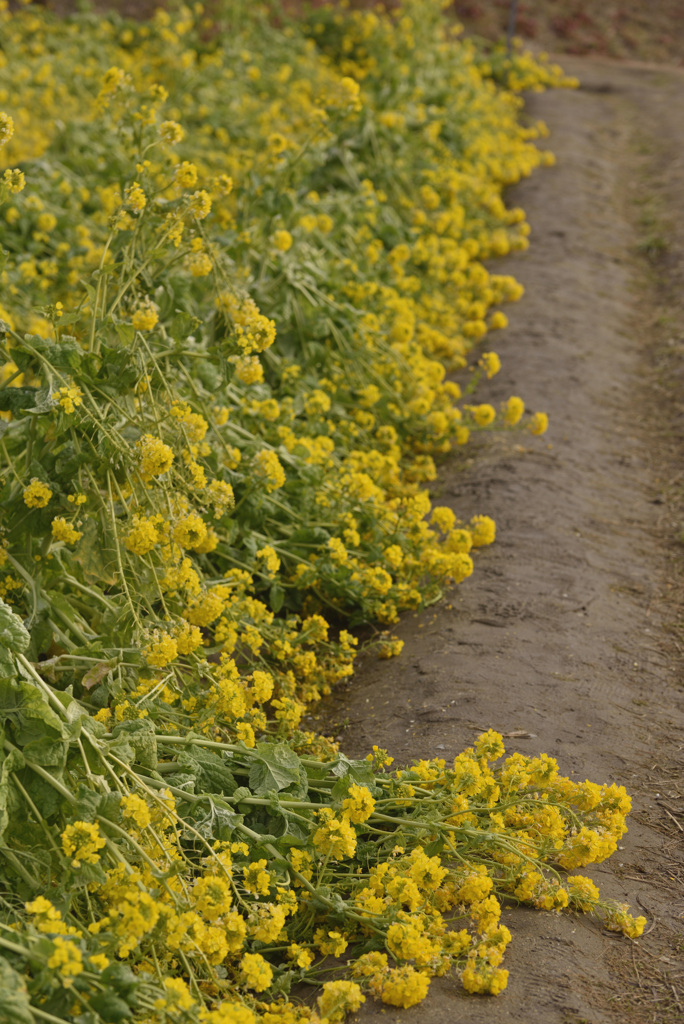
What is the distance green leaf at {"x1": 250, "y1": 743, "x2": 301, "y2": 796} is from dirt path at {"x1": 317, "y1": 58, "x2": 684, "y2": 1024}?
0.57 metres

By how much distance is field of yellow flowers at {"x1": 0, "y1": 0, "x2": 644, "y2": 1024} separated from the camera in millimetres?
2070

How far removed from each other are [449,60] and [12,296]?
25.1 feet

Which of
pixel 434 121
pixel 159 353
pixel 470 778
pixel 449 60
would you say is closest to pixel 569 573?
pixel 470 778

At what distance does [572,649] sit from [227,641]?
1.36m

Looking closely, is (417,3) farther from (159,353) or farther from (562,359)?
(159,353)

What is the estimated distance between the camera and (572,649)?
3.59 m

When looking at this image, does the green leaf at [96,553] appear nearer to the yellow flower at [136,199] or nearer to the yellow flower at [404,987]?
the yellow flower at [136,199]

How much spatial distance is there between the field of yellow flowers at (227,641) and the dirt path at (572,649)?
4.9 inches

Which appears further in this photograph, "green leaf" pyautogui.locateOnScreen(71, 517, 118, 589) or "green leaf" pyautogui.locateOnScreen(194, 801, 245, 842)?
"green leaf" pyautogui.locateOnScreen(71, 517, 118, 589)

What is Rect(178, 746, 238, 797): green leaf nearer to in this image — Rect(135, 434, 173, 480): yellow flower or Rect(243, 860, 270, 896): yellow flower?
Rect(243, 860, 270, 896): yellow flower

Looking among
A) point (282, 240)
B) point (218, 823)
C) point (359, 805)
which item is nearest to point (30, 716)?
point (218, 823)

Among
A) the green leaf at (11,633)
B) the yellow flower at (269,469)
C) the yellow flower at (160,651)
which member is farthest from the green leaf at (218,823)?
the yellow flower at (269,469)

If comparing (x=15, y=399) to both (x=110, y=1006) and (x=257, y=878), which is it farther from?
(x=110, y=1006)

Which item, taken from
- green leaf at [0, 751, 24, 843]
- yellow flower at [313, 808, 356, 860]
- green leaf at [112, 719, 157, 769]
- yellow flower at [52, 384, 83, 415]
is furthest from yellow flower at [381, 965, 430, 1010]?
yellow flower at [52, 384, 83, 415]
